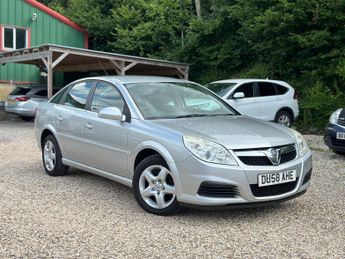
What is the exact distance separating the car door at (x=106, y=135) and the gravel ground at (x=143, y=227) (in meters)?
0.42

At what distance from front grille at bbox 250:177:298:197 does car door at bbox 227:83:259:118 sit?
7679 mm

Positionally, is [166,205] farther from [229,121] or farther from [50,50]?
[50,50]

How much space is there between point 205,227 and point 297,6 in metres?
11.0

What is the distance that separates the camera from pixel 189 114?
5762 mm

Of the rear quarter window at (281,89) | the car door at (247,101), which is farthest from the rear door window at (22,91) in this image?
the rear quarter window at (281,89)

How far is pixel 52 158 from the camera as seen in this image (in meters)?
7.22

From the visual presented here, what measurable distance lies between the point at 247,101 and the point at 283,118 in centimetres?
161

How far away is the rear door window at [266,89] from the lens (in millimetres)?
13516

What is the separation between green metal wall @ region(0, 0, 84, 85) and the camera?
69.3ft

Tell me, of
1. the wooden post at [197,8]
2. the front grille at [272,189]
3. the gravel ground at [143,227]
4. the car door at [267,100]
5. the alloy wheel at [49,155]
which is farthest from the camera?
the wooden post at [197,8]

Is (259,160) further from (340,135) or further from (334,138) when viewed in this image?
(334,138)

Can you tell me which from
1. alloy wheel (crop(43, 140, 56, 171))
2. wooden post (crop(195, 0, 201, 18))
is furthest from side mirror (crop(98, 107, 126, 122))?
wooden post (crop(195, 0, 201, 18))

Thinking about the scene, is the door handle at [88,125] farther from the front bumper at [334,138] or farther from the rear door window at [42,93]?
the rear door window at [42,93]

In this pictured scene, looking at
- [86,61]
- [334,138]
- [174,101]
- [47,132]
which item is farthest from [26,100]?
[174,101]
